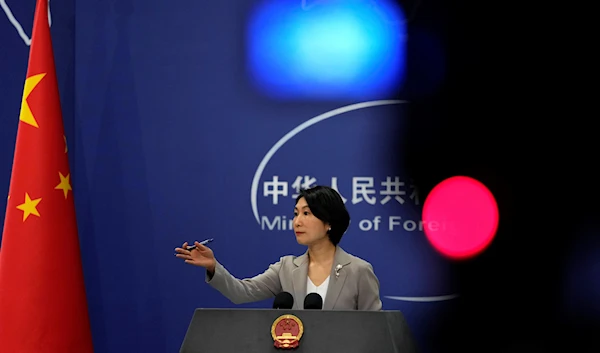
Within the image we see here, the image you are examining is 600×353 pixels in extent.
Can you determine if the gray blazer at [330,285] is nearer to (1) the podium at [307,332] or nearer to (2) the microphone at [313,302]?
(2) the microphone at [313,302]

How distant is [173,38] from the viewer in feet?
15.0

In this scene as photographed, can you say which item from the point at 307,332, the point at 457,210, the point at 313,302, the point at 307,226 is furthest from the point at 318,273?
the point at 457,210

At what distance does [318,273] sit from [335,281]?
0.35ft

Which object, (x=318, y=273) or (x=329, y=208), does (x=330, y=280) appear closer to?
(x=318, y=273)

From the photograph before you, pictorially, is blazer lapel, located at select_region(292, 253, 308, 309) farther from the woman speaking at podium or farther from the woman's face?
the woman's face

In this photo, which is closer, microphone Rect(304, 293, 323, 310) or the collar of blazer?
microphone Rect(304, 293, 323, 310)

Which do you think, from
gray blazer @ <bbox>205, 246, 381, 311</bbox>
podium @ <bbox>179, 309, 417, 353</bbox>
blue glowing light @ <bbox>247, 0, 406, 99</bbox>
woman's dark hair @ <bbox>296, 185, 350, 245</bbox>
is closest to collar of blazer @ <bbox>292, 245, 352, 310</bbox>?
gray blazer @ <bbox>205, 246, 381, 311</bbox>

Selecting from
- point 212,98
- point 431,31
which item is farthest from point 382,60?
point 212,98

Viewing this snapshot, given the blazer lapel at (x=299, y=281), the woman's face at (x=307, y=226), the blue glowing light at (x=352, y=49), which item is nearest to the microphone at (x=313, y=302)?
the blazer lapel at (x=299, y=281)

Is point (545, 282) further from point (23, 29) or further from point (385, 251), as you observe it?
point (23, 29)

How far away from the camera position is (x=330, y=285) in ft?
10.6

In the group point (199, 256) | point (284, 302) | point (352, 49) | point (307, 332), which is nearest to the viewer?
point (307, 332)

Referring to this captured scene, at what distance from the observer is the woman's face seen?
10.8 ft

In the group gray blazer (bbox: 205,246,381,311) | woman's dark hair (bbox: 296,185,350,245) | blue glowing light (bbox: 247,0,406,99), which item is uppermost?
blue glowing light (bbox: 247,0,406,99)
